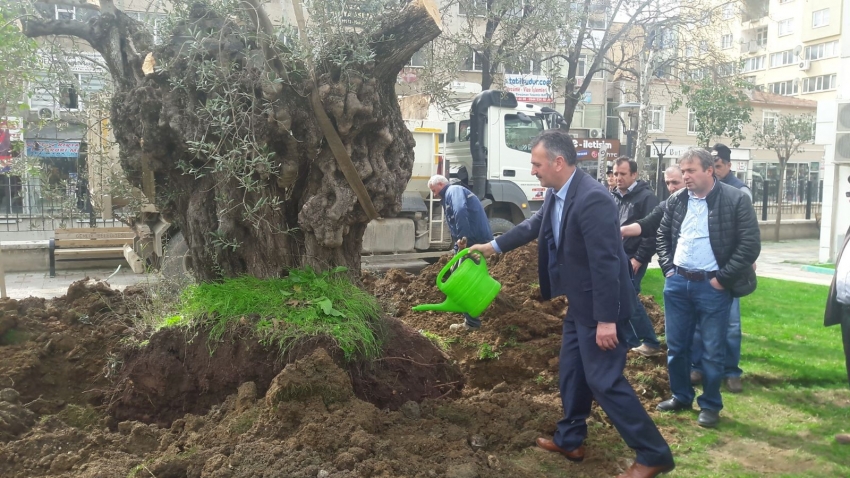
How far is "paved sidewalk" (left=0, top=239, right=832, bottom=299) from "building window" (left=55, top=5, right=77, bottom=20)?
2.08 m

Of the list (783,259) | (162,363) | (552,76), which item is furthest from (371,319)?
(783,259)

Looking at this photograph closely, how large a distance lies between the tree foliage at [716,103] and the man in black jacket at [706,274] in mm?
16530

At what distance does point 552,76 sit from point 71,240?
920 cm

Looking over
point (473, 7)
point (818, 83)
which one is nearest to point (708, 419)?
point (473, 7)

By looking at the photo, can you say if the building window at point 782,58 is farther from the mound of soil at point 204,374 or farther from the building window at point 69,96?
the mound of soil at point 204,374

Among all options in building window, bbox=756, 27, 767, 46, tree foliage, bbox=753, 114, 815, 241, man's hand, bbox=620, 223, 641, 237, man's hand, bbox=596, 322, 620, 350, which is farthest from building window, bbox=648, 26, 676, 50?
building window, bbox=756, 27, 767, 46

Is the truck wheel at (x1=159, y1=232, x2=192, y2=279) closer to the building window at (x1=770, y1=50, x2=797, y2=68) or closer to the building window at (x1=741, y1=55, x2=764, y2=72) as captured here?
the building window at (x1=770, y1=50, x2=797, y2=68)

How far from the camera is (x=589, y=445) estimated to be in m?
4.23

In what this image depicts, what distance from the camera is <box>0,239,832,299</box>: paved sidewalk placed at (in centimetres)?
1030

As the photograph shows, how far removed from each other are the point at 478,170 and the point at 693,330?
7133 mm

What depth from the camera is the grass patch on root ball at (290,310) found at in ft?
14.3

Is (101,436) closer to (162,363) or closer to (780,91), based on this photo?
(162,363)

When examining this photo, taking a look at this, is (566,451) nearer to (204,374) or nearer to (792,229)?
(204,374)

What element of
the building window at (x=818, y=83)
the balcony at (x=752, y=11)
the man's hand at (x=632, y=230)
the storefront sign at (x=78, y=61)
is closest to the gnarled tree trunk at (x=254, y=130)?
the storefront sign at (x=78, y=61)
